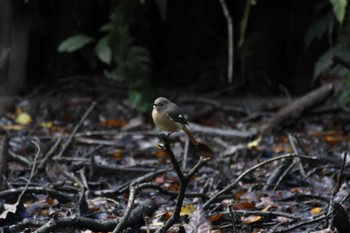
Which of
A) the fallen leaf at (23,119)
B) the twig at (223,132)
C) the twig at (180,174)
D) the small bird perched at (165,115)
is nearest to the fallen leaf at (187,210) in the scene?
the small bird perched at (165,115)

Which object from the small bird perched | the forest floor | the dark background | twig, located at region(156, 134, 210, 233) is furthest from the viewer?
the dark background

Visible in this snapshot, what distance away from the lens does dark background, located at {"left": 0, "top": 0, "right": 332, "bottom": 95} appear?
23.4 ft

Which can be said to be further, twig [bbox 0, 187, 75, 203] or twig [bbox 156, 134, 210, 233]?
twig [bbox 0, 187, 75, 203]

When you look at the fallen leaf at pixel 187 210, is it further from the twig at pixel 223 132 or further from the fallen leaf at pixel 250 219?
the twig at pixel 223 132

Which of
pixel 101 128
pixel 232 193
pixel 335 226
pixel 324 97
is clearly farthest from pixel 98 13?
pixel 335 226

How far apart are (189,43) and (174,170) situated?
338 cm

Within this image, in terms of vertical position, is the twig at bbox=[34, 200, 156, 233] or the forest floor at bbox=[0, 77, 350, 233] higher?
the twig at bbox=[34, 200, 156, 233]

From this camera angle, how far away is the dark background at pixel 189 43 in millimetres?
7129

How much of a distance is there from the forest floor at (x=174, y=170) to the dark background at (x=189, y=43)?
0.50 meters

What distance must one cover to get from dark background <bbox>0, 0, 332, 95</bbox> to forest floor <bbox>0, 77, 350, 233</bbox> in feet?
1.65

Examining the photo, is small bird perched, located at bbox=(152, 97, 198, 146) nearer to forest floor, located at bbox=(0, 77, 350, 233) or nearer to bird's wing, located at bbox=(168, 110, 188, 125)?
bird's wing, located at bbox=(168, 110, 188, 125)

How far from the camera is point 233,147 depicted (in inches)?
201

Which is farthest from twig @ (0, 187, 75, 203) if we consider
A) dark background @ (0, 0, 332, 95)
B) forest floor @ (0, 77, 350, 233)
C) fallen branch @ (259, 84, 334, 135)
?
dark background @ (0, 0, 332, 95)

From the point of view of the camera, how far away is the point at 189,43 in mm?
7602
